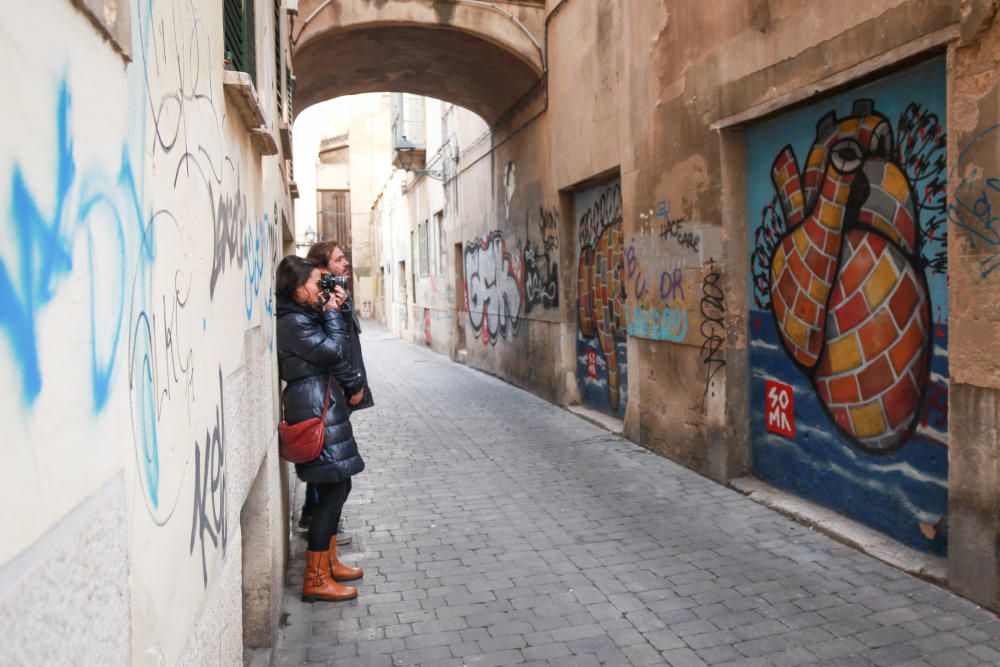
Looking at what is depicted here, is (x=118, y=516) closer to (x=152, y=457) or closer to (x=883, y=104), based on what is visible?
(x=152, y=457)

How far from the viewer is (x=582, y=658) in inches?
139

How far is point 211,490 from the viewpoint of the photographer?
225cm

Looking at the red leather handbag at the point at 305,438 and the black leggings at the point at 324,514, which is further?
the black leggings at the point at 324,514

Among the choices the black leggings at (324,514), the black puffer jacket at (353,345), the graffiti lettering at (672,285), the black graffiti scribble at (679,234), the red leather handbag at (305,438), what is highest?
the black graffiti scribble at (679,234)

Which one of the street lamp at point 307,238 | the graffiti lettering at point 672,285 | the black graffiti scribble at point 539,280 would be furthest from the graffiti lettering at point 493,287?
the street lamp at point 307,238

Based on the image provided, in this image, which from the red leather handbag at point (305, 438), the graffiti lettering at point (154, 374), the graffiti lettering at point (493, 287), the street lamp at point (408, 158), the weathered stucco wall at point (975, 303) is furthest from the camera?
the street lamp at point (408, 158)

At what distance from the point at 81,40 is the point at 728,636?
11.8 feet

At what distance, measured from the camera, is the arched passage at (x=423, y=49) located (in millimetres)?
9953

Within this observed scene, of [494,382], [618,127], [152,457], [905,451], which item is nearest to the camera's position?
[152,457]

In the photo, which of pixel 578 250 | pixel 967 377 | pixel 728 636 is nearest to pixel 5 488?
pixel 728 636

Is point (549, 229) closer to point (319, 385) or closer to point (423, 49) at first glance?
point (423, 49)

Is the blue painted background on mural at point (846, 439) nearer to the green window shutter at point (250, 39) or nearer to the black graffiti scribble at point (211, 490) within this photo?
the green window shutter at point (250, 39)

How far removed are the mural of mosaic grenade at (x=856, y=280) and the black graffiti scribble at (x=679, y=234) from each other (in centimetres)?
95

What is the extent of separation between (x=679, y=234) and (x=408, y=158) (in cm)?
1363
